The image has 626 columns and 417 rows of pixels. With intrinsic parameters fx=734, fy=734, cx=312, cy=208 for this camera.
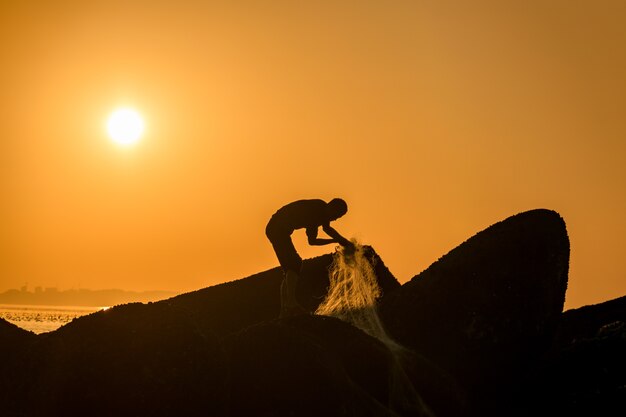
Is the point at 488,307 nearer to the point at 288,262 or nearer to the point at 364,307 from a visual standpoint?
the point at 364,307

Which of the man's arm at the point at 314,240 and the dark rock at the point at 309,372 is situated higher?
the man's arm at the point at 314,240

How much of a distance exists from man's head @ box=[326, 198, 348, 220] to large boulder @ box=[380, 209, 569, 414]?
1.73 meters

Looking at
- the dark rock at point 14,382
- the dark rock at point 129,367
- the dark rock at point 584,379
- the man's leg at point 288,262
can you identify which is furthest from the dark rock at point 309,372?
the man's leg at point 288,262

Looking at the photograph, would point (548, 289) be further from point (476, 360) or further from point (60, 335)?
point (60, 335)

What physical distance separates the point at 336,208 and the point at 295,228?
0.79 meters

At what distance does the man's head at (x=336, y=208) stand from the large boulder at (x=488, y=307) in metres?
1.73

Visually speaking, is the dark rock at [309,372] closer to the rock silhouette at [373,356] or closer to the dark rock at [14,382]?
the rock silhouette at [373,356]

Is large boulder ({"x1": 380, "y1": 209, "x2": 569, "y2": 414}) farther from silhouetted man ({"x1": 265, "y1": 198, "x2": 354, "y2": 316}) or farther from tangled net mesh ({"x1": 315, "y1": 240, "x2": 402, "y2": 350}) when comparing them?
silhouetted man ({"x1": 265, "y1": 198, "x2": 354, "y2": 316})

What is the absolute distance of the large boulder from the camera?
987cm

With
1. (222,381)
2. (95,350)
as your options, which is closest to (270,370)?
(222,381)

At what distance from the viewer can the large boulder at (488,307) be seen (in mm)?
9867

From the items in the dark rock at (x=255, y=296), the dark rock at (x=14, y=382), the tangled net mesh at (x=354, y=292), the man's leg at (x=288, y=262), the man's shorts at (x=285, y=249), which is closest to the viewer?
the dark rock at (x=14, y=382)

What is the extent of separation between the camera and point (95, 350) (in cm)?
749

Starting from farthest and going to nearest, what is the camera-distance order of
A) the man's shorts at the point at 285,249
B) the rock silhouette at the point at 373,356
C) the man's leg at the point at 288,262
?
the man's shorts at the point at 285,249
the man's leg at the point at 288,262
the rock silhouette at the point at 373,356
